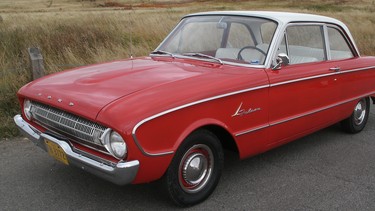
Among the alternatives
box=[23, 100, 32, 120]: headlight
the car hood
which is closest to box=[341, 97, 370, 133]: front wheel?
the car hood

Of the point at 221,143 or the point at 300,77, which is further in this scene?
the point at 300,77

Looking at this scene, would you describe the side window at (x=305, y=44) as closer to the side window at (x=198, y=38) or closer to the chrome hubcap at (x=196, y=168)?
the side window at (x=198, y=38)

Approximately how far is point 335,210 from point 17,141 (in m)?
3.58

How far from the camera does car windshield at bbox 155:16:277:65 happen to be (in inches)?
165

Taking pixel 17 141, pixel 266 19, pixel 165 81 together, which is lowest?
pixel 17 141

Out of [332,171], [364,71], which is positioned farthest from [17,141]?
[364,71]

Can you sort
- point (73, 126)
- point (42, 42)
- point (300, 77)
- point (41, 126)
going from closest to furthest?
point (73, 126) < point (41, 126) < point (300, 77) < point (42, 42)

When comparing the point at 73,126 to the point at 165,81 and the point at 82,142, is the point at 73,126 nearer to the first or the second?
the point at 82,142

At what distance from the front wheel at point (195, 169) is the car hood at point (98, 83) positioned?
0.54m

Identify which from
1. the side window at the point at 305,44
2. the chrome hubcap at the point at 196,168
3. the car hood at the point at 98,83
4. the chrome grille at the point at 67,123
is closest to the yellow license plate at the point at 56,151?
the chrome grille at the point at 67,123

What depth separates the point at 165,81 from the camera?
337 cm

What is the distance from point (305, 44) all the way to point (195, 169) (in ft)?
7.34

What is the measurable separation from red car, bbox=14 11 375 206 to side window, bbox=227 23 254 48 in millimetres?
11

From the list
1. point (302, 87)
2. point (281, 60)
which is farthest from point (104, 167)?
point (302, 87)
